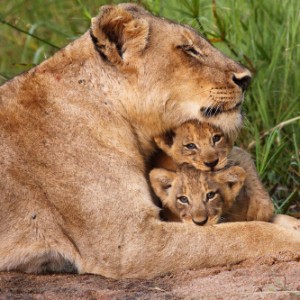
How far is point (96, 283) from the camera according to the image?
5.32 m

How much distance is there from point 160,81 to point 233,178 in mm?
740

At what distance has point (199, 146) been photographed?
19.0 feet

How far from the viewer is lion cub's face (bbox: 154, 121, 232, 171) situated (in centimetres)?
576

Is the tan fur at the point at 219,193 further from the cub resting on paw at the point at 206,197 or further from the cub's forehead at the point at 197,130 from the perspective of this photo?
the cub's forehead at the point at 197,130

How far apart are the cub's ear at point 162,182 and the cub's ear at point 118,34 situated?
2.40ft

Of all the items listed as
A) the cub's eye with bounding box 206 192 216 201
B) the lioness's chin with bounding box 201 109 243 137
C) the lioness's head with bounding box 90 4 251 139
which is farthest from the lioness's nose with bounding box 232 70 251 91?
the cub's eye with bounding box 206 192 216 201

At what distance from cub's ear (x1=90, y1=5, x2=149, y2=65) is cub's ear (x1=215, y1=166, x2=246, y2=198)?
0.90 m

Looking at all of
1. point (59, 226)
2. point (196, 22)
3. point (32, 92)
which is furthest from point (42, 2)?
point (59, 226)

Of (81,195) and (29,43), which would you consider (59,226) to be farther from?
(29,43)

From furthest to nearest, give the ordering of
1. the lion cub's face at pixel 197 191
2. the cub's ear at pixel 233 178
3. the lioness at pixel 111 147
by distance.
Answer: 1. the cub's ear at pixel 233 178
2. the lion cub's face at pixel 197 191
3. the lioness at pixel 111 147

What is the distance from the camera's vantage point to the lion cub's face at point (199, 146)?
5.76 m

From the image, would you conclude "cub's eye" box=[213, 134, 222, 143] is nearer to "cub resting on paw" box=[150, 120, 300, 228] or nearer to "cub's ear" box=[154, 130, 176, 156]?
"cub resting on paw" box=[150, 120, 300, 228]

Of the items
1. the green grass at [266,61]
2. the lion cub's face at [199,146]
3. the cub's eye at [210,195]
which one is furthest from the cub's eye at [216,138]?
the green grass at [266,61]

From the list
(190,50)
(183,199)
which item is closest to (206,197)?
(183,199)
